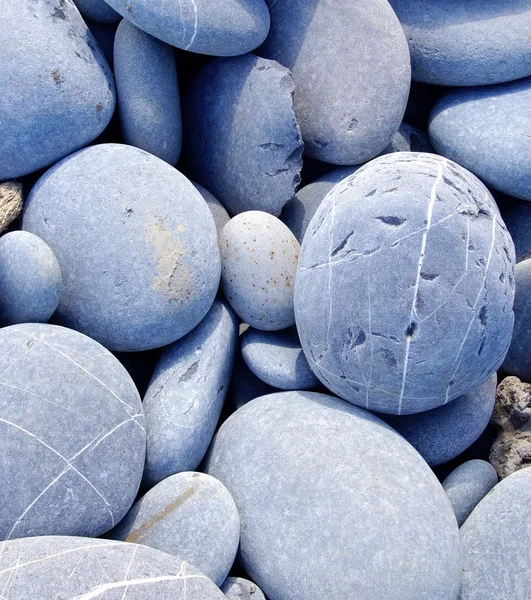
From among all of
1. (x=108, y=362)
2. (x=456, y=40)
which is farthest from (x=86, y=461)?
(x=456, y=40)

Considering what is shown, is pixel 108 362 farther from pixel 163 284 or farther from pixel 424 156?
pixel 424 156

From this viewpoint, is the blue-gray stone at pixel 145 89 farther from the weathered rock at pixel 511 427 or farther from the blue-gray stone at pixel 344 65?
the weathered rock at pixel 511 427

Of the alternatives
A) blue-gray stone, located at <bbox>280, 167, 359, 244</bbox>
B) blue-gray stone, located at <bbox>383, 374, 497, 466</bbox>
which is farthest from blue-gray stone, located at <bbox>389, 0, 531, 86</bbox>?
blue-gray stone, located at <bbox>383, 374, 497, 466</bbox>

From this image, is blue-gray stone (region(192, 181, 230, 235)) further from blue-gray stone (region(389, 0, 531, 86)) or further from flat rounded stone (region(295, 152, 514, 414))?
blue-gray stone (region(389, 0, 531, 86))

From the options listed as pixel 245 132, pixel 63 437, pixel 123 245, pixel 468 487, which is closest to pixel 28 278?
pixel 123 245

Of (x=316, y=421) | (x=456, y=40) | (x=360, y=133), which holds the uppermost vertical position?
(x=456, y=40)

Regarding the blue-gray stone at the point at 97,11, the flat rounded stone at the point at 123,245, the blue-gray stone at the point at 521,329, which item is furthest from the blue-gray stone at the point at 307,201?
the blue-gray stone at the point at 97,11
